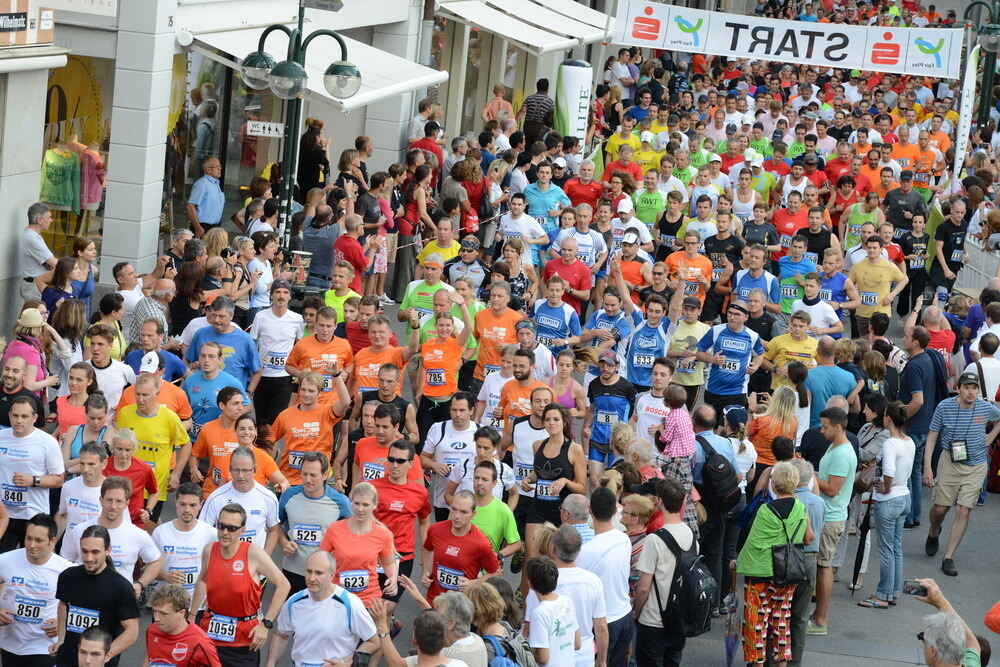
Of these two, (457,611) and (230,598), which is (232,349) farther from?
(457,611)

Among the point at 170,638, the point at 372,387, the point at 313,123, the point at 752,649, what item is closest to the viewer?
the point at 170,638

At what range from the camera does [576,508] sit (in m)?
8.91

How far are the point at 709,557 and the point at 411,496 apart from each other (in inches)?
89.0

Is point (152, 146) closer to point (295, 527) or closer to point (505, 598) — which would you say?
point (295, 527)

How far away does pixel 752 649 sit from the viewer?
9688 mm

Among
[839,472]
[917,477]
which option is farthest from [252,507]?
[917,477]

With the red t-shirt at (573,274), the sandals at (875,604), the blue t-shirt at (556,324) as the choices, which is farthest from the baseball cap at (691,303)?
the sandals at (875,604)

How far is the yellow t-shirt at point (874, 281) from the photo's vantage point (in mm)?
15391

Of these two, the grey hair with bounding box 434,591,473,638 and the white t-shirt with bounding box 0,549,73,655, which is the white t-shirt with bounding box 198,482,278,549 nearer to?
the white t-shirt with bounding box 0,549,73,655

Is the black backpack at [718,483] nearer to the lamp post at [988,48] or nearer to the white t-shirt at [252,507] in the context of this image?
the white t-shirt at [252,507]

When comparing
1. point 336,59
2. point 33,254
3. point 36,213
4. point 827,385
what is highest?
point 336,59

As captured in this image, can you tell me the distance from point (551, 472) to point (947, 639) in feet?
10.8

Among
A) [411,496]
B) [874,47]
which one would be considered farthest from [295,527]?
[874,47]

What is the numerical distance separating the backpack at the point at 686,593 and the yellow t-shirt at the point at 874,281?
7.00m
